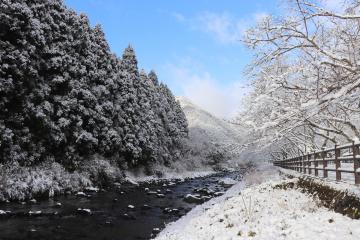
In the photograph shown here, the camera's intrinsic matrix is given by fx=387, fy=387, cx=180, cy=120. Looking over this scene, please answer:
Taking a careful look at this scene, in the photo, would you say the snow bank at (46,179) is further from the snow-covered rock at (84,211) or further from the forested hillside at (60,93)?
the snow-covered rock at (84,211)

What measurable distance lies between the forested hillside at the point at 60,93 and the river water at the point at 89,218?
5299 millimetres

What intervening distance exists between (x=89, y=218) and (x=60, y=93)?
14870mm

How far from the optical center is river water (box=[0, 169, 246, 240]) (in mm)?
14766

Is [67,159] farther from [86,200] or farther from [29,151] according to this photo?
[86,200]

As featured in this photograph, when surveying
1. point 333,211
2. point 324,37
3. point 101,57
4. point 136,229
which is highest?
point 101,57

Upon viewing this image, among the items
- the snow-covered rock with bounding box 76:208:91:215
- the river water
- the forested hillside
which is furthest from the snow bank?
the snow-covered rock with bounding box 76:208:91:215

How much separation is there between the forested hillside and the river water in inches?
209

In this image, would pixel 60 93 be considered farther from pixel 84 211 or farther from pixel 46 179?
pixel 84 211

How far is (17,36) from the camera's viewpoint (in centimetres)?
2505

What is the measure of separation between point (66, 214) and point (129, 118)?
25249 mm

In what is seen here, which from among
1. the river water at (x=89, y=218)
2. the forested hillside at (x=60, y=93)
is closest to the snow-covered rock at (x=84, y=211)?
the river water at (x=89, y=218)

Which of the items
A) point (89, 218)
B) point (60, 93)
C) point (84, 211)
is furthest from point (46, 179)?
point (60, 93)

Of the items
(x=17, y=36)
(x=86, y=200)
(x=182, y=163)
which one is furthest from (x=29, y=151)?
(x=182, y=163)

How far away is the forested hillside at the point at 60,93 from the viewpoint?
24.2 meters
